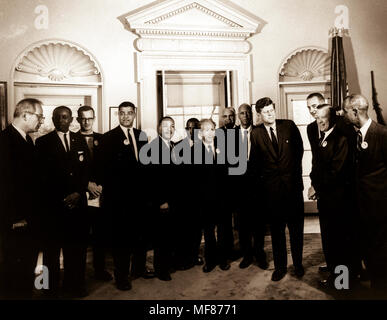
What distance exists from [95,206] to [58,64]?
2028mm

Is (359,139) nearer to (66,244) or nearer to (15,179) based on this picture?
(66,244)

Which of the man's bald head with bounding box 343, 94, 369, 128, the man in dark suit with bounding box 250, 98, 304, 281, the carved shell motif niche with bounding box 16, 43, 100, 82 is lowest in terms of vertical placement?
the man in dark suit with bounding box 250, 98, 304, 281

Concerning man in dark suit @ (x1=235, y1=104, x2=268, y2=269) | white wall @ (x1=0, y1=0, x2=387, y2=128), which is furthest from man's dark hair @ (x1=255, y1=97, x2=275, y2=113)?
white wall @ (x1=0, y1=0, x2=387, y2=128)

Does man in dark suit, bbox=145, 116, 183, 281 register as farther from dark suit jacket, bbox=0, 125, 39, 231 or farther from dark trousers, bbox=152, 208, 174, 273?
dark suit jacket, bbox=0, 125, 39, 231

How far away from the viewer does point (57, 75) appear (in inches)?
142

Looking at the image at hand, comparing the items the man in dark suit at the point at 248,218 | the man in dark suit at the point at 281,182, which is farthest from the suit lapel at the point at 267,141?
the man in dark suit at the point at 248,218

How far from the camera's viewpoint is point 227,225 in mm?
2791

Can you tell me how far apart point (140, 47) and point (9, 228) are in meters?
2.64

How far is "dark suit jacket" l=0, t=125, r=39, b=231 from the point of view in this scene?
6.57 ft

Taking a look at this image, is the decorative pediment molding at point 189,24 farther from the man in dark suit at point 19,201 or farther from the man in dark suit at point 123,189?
the man in dark suit at point 19,201

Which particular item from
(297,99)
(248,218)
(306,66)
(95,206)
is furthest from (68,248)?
(306,66)

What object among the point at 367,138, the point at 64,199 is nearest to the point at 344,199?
the point at 367,138
